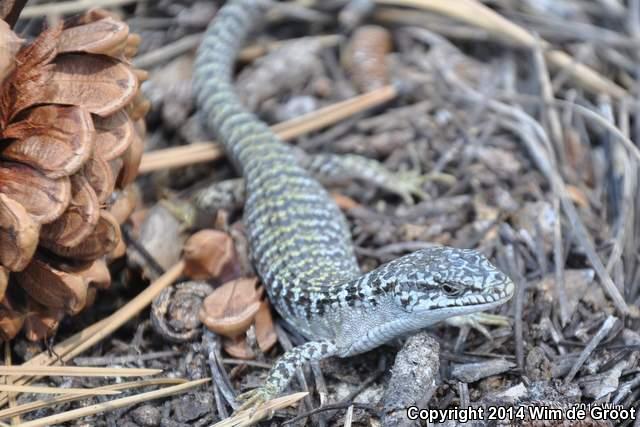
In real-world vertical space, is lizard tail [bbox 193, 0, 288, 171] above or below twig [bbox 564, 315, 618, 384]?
Answer: above

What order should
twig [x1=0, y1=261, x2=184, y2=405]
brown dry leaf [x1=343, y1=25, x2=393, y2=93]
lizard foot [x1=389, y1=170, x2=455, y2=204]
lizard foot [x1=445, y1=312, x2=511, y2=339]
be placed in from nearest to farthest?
twig [x1=0, y1=261, x2=184, y2=405] < lizard foot [x1=445, y1=312, x2=511, y2=339] < lizard foot [x1=389, y1=170, x2=455, y2=204] < brown dry leaf [x1=343, y1=25, x2=393, y2=93]

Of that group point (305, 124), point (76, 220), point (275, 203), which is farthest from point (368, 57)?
point (76, 220)

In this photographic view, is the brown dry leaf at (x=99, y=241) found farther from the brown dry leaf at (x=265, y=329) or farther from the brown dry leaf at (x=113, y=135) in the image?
the brown dry leaf at (x=265, y=329)

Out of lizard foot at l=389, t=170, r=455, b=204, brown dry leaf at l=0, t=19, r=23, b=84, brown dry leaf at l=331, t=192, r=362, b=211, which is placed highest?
brown dry leaf at l=0, t=19, r=23, b=84

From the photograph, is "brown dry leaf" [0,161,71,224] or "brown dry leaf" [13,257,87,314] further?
"brown dry leaf" [13,257,87,314]

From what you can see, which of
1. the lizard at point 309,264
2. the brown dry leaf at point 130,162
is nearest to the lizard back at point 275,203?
the lizard at point 309,264

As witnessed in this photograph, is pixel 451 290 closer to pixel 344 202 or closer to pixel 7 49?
pixel 344 202

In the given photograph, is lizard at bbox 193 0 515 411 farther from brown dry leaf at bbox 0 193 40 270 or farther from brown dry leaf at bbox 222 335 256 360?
brown dry leaf at bbox 0 193 40 270

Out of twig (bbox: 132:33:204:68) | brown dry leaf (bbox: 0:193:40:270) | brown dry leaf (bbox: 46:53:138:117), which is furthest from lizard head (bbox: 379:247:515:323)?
twig (bbox: 132:33:204:68)

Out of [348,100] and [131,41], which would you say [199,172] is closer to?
[348,100]
